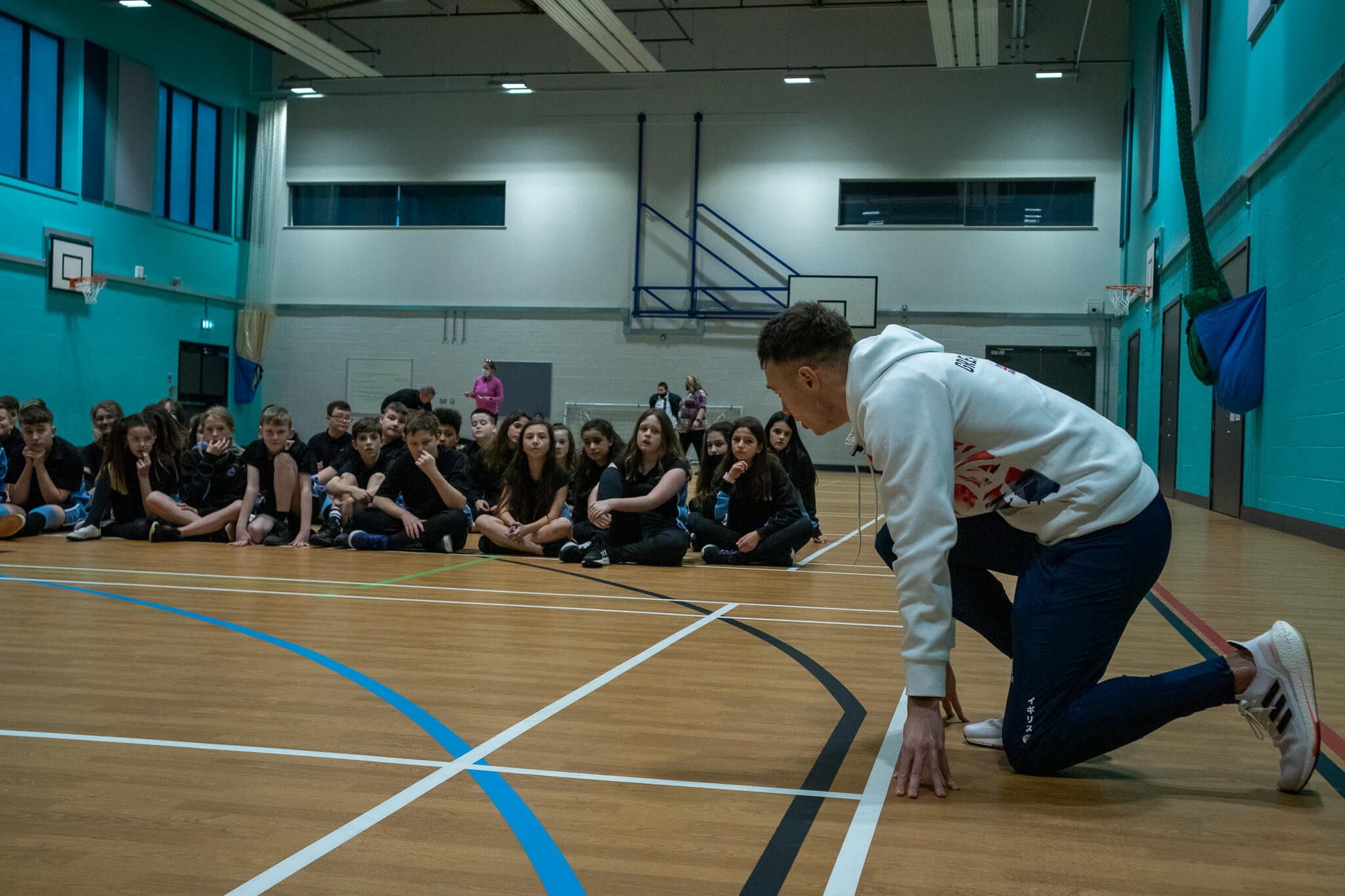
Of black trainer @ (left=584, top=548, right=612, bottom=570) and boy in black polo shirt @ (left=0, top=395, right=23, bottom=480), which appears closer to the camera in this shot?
black trainer @ (left=584, top=548, right=612, bottom=570)

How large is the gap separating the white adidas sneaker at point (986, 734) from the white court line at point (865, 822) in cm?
15

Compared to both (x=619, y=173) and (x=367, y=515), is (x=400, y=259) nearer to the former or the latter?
(x=619, y=173)

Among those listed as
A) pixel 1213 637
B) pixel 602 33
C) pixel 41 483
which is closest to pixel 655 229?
pixel 602 33

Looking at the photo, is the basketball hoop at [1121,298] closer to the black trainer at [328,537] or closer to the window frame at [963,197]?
the window frame at [963,197]

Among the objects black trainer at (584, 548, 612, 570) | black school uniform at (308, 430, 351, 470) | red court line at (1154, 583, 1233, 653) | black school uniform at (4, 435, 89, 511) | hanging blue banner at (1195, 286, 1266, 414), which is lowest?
black trainer at (584, 548, 612, 570)

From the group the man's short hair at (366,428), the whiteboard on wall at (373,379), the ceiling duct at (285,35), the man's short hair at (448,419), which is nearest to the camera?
the man's short hair at (366,428)

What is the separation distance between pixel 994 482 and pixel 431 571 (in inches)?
153

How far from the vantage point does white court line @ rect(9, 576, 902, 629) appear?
4.01 m

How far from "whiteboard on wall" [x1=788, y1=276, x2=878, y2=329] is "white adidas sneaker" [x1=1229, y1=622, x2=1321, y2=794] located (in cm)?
1473

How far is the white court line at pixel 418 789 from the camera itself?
1518 millimetres

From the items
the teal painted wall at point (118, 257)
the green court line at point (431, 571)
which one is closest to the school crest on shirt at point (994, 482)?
the green court line at point (431, 571)

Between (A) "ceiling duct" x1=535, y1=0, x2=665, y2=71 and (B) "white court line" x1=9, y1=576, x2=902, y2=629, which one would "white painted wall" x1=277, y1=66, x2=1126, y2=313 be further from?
(B) "white court line" x1=9, y1=576, x2=902, y2=629

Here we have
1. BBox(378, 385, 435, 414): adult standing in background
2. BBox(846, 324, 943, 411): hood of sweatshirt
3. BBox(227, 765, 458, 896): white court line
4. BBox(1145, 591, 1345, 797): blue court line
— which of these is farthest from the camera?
BBox(378, 385, 435, 414): adult standing in background

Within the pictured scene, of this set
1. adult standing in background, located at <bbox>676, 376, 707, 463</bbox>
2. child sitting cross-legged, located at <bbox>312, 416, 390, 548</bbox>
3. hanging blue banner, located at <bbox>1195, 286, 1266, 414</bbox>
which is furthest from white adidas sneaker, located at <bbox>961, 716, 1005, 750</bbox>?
adult standing in background, located at <bbox>676, 376, 707, 463</bbox>
